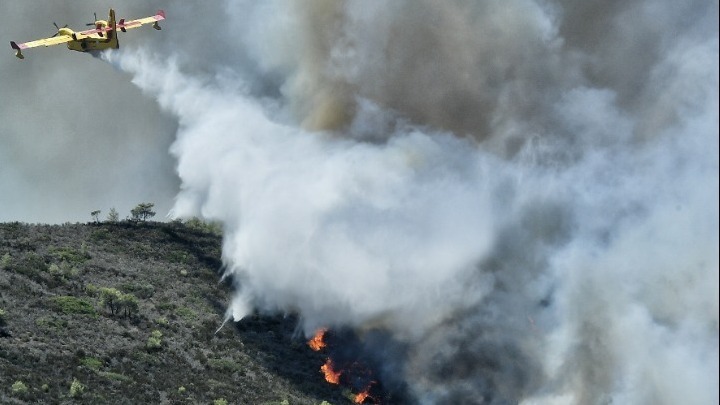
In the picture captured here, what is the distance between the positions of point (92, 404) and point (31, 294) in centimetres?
2533

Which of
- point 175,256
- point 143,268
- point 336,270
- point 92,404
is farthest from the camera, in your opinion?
point 175,256

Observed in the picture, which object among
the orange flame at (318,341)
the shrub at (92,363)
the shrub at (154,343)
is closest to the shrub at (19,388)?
the shrub at (92,363)

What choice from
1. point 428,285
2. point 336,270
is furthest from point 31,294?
point 428,285

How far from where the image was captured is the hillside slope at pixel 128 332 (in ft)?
244

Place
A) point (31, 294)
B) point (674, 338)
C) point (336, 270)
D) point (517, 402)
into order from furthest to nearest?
point (336, 270) → point (31, 294) → point (517, 402) → point (674, 338)

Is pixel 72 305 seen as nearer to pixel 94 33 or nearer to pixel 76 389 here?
pixel 76 389

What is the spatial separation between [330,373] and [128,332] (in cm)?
2038

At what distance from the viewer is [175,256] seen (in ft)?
393

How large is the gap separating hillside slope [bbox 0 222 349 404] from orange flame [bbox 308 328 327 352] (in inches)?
42.9

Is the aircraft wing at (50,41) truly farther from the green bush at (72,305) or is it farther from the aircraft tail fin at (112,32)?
the green bush at (72,305)

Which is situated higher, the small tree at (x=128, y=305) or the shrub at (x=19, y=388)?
the small tree at (x=128, y=305)

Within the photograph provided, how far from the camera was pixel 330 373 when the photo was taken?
9412cm

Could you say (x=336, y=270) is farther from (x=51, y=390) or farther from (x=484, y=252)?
(x=51, y=390)

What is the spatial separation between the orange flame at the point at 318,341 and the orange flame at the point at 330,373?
127 inches
